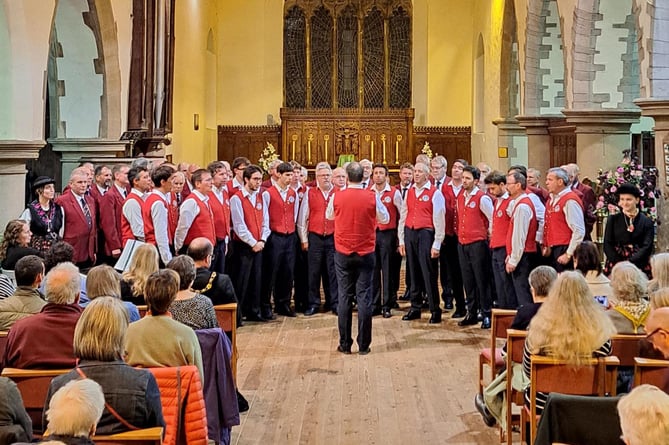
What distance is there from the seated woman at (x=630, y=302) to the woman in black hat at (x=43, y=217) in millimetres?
4335

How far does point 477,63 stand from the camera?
18.1m

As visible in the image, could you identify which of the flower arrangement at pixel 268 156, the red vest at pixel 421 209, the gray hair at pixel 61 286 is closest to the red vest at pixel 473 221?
the red vest at pixel 421 209

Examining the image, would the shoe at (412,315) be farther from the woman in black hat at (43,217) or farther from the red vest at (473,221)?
the woman in black hat at (43,217)

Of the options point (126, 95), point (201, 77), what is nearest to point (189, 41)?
point (201, 77)

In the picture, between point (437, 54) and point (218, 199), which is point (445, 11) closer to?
point (437, 54)

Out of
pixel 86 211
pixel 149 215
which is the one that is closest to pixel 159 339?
pixel 149 215

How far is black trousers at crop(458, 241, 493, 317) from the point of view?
8.20 metres

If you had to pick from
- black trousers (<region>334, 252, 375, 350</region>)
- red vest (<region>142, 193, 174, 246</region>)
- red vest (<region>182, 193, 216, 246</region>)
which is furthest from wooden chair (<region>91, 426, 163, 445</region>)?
red vest (<region>182, 193, 216, 246</region>)

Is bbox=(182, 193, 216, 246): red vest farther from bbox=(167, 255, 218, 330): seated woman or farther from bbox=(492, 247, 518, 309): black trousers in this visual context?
bbox=(167, 255, 218, 330): seated woman

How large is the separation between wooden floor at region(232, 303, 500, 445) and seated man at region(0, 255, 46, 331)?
134 centimetres

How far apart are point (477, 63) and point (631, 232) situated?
1139 cm

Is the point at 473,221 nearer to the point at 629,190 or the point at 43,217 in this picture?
the point at 629,190

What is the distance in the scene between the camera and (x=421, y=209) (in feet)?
27.7

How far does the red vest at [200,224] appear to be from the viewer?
7621 millimetres
